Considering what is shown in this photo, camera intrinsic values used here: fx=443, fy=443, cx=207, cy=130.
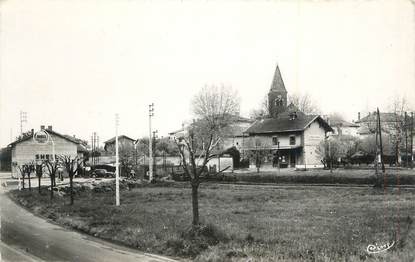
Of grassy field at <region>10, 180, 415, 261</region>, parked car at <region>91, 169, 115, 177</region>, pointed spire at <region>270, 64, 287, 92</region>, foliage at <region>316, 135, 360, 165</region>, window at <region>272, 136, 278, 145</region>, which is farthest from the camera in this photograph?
pointed spire at <region>270, 64, 287, 92</region>

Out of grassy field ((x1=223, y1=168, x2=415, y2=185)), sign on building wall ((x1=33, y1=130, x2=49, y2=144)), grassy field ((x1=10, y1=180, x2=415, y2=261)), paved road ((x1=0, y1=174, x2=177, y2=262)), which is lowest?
paved road ((x1=0, y1=174, x2=177, y2=262))

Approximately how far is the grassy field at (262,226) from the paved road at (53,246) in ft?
2.25

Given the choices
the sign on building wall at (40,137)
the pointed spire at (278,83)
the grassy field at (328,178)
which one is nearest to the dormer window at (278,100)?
the pointed spire at (278,83)

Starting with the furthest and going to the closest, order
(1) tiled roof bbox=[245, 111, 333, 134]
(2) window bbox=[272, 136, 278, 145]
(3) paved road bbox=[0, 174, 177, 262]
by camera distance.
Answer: (2) window bbox=[272, 136, 278, 145], (1) tiled roof bbox=[245, 111, 333, 134], (3) paved road bbox=[0, 174, 177, 262]

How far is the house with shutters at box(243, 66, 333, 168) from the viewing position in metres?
61.8

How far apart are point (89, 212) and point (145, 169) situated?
111ft

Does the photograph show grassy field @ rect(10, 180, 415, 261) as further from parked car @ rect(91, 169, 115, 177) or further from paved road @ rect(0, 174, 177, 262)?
parked car @ rect(91, 169, 115, 177)

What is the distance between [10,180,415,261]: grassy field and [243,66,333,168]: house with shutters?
117 feet

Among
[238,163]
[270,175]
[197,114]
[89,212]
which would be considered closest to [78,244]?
[89,212]

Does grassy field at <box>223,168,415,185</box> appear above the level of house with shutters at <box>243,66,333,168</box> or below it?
below

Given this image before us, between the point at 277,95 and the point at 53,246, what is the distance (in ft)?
245

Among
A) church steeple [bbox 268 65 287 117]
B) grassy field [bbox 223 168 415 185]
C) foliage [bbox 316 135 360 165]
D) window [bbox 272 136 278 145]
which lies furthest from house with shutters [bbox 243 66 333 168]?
church steeple [bbox 268 65 287 117]

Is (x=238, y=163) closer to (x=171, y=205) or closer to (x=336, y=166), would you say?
(x=336, y=166)

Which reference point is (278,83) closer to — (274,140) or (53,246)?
(274,140)
